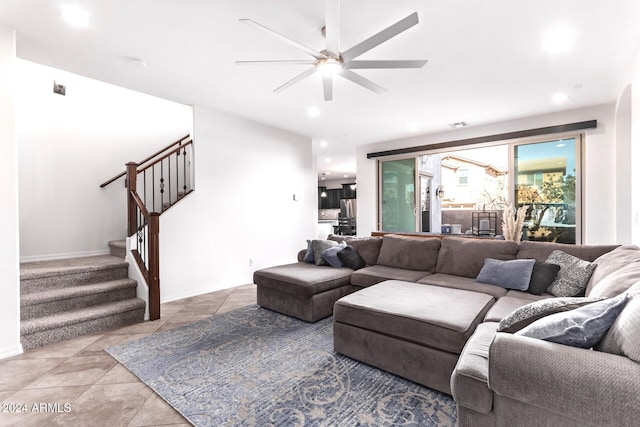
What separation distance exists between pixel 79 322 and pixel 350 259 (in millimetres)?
2945

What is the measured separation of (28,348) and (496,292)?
4178 millimetres

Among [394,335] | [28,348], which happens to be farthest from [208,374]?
[28,348]

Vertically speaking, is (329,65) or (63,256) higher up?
(329,65)

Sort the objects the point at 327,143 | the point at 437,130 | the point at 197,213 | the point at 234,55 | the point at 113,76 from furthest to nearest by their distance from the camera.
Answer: the point at 327,143
the point at 437,130
the point at 197,213
the point at 113,76
the point at 234,55

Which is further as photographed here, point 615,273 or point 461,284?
point 461,284

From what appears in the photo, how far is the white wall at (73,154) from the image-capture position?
3924mm

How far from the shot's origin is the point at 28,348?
2668 millimetres

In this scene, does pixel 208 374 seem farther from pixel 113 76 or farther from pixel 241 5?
pixel 113 76

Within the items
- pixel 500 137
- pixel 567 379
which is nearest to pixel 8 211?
pixel 567 379

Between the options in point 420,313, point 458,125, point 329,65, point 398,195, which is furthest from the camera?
point 398,195

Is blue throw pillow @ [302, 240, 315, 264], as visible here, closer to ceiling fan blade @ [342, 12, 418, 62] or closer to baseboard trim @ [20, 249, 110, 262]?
ceiling fan blade @ [342, 12, 418, 62]

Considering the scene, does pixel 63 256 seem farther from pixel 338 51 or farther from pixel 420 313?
pixel 420 313

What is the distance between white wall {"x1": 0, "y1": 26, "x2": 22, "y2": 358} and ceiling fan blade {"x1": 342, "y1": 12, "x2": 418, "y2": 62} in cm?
282

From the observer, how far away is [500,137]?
207 inches
